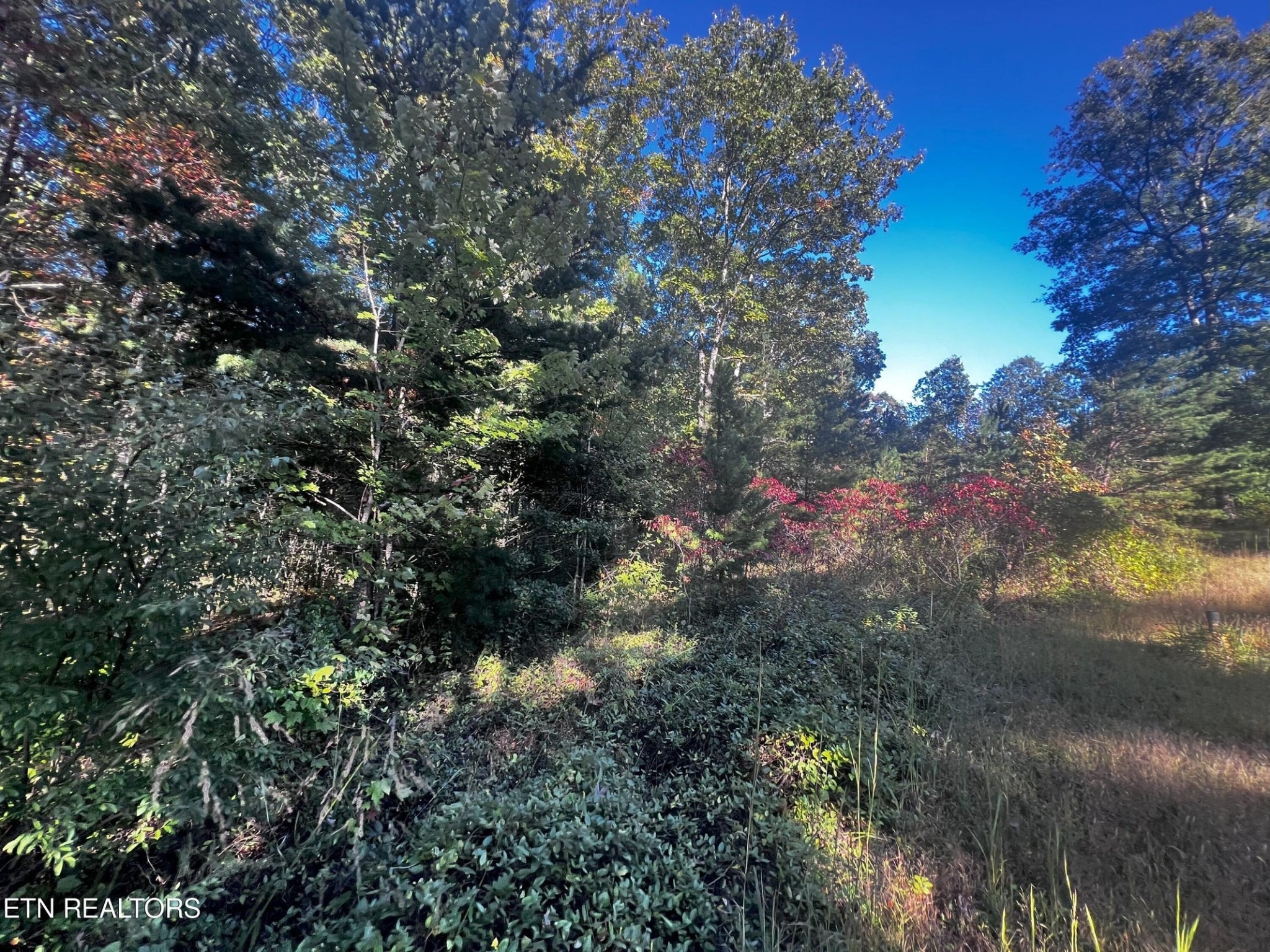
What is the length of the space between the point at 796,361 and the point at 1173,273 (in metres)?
11.0

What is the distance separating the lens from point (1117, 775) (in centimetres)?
277

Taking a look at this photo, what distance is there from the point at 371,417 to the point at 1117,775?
19.8 feet

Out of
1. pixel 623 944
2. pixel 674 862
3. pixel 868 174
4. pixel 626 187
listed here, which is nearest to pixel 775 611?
pixel 674 862

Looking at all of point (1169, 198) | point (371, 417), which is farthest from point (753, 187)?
point (371, 417)

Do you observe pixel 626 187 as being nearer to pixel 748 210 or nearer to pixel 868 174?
pixel 748 210

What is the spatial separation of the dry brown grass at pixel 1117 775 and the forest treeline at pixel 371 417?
5.20 ft

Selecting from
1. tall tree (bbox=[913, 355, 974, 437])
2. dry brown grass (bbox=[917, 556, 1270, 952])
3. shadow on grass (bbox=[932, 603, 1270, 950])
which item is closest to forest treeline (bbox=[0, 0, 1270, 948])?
dry brown grass (bbox=[917, 556, 1270, 952])

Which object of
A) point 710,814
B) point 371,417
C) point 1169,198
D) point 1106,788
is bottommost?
point 710,814

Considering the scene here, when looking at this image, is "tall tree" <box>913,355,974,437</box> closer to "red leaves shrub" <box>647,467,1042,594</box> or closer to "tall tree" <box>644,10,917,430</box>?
"tall tree" <box>644,10,917,430</box>

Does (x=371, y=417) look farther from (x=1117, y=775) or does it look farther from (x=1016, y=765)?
(x=1117, y=775)

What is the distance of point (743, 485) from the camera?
20.7 ft

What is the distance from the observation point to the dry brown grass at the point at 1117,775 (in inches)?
78.0

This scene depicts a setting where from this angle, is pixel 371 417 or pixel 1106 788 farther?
pixel 371 417

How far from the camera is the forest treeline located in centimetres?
200
